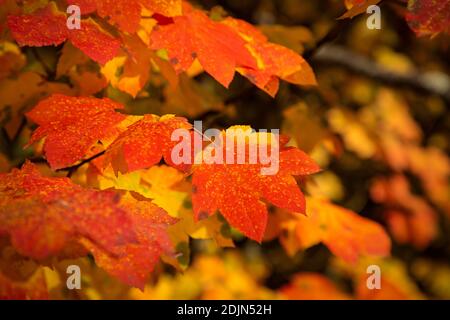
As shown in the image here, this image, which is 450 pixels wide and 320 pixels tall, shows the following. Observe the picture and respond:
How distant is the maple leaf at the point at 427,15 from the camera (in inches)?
47.5

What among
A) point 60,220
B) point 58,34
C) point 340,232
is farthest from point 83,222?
point 340,232

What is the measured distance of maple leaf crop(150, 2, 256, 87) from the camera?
3.94ft

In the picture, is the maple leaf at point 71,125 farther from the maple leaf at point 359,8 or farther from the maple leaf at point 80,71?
the maple leaf at point 359,8

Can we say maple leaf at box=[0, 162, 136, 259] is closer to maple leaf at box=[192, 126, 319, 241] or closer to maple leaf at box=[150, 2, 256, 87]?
maple leaf at box=[192, 126, 319, 241]

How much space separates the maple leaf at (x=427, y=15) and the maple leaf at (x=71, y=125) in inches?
23.8

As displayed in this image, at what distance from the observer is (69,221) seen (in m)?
0.88

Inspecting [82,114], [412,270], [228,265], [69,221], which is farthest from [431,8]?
[412,270]

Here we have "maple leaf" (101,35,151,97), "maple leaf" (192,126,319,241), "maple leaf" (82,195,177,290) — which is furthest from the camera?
"maple leaf" (101,35,151,97)

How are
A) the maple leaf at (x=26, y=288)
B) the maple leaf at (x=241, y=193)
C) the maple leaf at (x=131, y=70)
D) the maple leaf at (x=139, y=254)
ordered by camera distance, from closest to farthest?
the maple leaf at (x=139, y=254), the maple leaf at (x=241, y=193), the maple leaf at (x=26, y=288), the maple leaf at (x=131, y=70)

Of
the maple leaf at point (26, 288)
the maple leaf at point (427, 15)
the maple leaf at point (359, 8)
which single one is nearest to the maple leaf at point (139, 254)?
the maple leaf at point (26, 288)

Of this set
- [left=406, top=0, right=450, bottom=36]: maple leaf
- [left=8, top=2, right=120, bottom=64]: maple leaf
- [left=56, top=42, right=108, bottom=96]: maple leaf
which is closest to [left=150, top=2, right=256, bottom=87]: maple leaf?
[left=8, top=2, right=120, bottom=64]: maple leaf

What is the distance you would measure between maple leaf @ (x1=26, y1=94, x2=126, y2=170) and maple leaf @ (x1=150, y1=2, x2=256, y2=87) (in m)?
0.17

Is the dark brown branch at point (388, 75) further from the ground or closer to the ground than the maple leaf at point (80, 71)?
closer to the ground

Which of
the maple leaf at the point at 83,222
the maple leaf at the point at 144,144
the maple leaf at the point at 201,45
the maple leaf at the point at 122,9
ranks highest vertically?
the maple leaf at the point at 122,9
